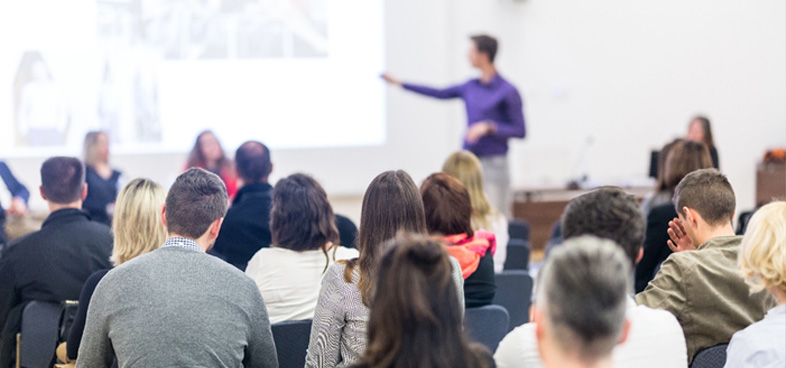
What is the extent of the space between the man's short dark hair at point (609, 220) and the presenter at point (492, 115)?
4.37m

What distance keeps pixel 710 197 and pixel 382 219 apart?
3.71 ft

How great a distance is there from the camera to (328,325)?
2.48 meters

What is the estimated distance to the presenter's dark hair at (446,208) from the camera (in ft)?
10.8

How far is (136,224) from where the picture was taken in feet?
10.1

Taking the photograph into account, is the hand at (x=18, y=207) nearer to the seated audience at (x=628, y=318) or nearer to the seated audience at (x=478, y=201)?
the seated audience at (x=478, y=201)

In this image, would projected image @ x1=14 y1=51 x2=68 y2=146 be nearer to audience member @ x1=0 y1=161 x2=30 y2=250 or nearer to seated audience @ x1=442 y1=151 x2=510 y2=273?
audience member @ x1=0 y1=161 x2=30 y2=250

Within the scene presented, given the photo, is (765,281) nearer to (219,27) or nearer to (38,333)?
(38,333)

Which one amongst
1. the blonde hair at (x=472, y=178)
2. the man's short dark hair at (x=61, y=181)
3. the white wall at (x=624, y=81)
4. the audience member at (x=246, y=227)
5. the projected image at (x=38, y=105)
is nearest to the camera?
the man's short dark hair at (x=61, y=181)

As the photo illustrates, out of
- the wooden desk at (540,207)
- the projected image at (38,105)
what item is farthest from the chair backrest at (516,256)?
the projected image at (38,105)

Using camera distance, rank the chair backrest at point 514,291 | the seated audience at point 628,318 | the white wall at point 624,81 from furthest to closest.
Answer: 1. the white wall at point 624,81
2. the chair backrest at point 514,291
3. the seated audience at point 628,318

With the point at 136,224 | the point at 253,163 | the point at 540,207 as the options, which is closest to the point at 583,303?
the point at 136,224

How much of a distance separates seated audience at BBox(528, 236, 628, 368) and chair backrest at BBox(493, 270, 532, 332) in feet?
7.60

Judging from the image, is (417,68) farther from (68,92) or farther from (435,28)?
(68,92)

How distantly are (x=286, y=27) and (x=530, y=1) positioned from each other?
2.51 m
